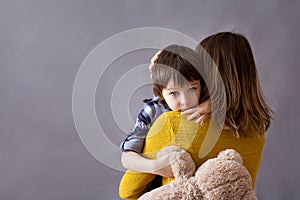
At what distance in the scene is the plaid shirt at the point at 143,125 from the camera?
1072mm

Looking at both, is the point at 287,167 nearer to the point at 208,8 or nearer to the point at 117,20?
the point at 208,8

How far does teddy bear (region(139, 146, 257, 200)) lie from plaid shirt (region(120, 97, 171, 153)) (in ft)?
0.43

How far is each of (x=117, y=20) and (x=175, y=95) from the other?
2.44 ft

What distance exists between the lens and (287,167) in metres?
1.84

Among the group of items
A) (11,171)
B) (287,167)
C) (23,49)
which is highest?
(23,49)

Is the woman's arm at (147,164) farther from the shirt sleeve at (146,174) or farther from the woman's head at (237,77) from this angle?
the woman's head at (237,77)

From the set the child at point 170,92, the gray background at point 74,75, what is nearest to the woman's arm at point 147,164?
the child at point 170,92

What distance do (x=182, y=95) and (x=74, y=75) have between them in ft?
2.47

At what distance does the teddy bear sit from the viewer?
2.96ft

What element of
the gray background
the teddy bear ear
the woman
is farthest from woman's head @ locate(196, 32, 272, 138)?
the gray background

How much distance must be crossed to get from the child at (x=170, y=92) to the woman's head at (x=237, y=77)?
0.04m

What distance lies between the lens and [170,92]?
1042 mm

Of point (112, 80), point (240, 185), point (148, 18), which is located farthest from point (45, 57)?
point (240, 185)

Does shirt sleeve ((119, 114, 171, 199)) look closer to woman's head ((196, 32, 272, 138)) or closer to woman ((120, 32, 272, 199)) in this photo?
woman ((120, 32, 272, 199))
